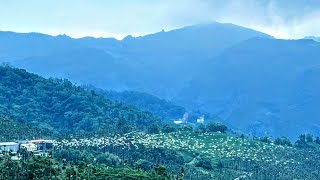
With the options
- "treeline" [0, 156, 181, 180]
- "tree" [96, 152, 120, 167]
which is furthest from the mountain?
"treeline" [0, 156, 181, 180]

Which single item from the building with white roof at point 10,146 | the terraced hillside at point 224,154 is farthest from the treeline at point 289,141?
the building with white roof at point 10,146

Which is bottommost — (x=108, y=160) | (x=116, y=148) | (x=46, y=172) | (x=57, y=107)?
(x=108, y=160)

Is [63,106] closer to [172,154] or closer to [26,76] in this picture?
[26,76]

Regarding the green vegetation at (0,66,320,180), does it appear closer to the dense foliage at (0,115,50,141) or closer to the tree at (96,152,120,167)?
the dense foliage at (0,115,50,141)

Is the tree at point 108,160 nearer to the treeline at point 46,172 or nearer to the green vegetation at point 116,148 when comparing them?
the green vegetation at point 116,148

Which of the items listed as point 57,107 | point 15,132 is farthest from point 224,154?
point 57,107

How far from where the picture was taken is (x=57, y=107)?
176000mm

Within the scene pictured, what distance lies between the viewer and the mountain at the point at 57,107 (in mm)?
163125

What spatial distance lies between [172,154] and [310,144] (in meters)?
→ 60.1

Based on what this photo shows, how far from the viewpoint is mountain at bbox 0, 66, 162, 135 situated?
16312cm

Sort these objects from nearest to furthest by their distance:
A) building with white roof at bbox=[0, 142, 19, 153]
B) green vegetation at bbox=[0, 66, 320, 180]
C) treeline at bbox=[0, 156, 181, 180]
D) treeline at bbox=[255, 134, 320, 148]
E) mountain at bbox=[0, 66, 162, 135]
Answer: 1. treeline at bbox=[0, 156, 181, 180]
2. green vegetation at bbox=[0, 66, 320, 180]
3. building with white roof at bbox=[0, 142, 19, 153]
4. treeline at bbox=[255, 134, 320, 148]
5. mountain at bbox=[0, 66, 162, 135]

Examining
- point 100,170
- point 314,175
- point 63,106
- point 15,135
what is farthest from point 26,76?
point 100,170

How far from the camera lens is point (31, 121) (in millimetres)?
156500

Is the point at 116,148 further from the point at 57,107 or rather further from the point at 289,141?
the point at 57,107
